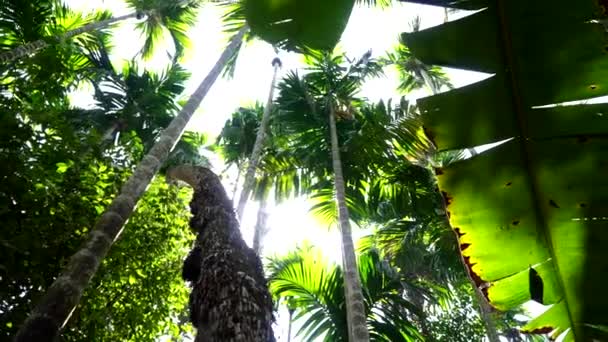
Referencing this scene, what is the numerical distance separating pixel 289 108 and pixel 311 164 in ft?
3.80

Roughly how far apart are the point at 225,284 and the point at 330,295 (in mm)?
3798

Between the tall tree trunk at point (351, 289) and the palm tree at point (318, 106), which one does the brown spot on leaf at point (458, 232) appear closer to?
the tall tree trunk at point (351, 289)

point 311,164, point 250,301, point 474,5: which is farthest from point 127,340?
point 311,164

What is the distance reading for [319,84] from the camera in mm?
8477

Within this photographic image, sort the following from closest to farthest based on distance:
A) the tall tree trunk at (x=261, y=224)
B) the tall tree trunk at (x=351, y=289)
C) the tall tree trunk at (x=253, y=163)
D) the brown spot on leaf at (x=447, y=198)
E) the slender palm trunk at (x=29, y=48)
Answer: the brown spot on leaf at (x=447, y=198)
the tall tree trunk at (x=351, y=289)
the slender palm trunk at (x=29, y=48)
the tall tree trunk at (x=253, y=163)
the tall tree trunk at (x=261, y=224)

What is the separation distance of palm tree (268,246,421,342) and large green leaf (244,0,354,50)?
16.5ft

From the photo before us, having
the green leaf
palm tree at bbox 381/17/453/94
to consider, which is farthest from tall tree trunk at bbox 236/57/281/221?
the green leaf

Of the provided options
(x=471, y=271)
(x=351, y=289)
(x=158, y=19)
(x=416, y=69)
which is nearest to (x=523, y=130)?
(x=471, y=271)

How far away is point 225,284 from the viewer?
2490 mm

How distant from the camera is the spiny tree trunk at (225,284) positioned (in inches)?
88.0

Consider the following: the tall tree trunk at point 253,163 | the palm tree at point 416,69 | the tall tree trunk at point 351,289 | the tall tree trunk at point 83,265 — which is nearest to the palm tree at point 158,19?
the tall tree trunk at point 253,163

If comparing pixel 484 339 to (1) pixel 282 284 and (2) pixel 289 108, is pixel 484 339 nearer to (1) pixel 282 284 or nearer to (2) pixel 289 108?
(1) pixel 282 284

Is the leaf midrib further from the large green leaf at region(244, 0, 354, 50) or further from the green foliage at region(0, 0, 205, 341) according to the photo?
the green foliage at region(0, 0, 205, 341)

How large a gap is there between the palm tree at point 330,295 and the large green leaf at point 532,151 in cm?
457
